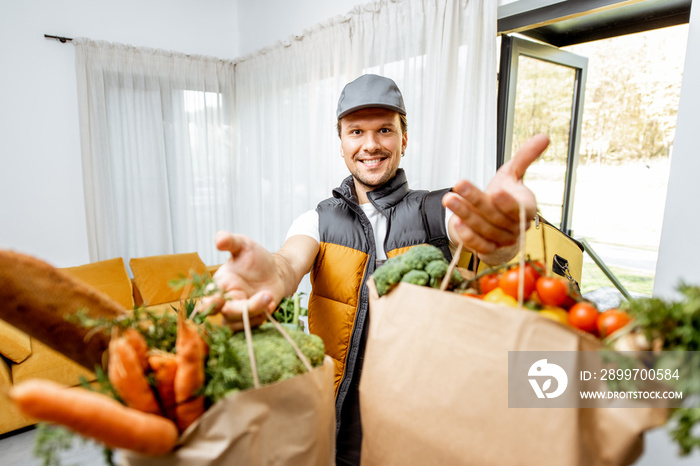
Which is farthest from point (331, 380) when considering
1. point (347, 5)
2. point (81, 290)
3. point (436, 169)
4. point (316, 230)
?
point (347, 5)

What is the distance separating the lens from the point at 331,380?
0.63 m

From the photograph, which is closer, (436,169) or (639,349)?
(639,349)

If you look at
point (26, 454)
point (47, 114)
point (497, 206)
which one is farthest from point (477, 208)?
point (47, 114)

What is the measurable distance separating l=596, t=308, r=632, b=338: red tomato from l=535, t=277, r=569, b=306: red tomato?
6 centimetres

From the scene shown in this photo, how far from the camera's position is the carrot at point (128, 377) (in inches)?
18.7

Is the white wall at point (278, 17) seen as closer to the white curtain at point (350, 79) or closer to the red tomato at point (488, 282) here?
the white curtain at point (350, 79)

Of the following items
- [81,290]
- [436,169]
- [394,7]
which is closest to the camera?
[81,290]

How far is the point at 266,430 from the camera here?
0.54 metres

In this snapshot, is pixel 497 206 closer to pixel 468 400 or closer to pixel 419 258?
pixel 419 258

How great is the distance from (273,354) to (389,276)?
0.80ft

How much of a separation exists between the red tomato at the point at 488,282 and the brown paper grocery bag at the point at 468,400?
139 mm

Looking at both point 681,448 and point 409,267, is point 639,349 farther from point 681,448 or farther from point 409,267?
point 409,267

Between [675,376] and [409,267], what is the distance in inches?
15.4

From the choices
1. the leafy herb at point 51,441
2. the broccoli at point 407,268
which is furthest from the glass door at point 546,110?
the leafy herb at point 51,441
